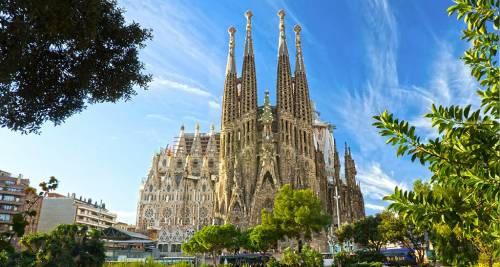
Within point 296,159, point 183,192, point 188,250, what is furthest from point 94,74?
point 183,192

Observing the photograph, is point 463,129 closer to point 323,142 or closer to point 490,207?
point 490,207

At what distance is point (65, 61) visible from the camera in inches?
416

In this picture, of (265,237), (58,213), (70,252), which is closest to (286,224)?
(265,237)

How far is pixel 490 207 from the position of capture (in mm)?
4582

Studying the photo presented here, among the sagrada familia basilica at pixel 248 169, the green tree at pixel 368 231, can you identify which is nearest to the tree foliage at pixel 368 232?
the green tree at pixel 368 231

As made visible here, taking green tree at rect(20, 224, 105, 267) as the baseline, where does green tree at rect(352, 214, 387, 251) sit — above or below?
above

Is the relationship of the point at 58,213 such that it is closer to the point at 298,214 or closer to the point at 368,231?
the point at 298,214

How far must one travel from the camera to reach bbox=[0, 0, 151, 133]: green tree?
8477 mm

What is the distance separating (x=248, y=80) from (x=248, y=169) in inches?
661

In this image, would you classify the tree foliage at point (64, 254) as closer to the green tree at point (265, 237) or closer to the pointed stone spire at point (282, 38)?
the green tree at point (265, 237)

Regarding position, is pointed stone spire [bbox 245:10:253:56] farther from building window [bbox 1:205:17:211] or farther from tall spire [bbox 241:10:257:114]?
building window [bbox 1:205:17:211]

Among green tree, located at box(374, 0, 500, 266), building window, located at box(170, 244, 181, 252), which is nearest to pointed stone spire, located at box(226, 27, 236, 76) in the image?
building window, located at box(170, 244, 181, 252)

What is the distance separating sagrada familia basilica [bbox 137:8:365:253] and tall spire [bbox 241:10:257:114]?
181 millimetres

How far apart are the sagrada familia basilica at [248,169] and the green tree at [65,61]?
47.5 meters
